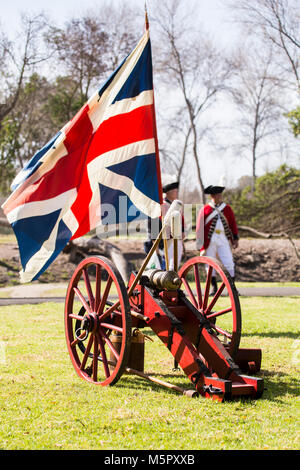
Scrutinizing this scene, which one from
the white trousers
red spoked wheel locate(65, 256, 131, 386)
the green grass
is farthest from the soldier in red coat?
red spoked wheel locate(65, 256, 131, 386)

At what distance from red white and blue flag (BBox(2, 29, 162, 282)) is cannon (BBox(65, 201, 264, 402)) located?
1.29 ft

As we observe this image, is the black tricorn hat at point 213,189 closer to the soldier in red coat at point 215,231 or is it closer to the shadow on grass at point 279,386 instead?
the soldier in red coat at point 215,231

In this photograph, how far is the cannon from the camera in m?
4.07

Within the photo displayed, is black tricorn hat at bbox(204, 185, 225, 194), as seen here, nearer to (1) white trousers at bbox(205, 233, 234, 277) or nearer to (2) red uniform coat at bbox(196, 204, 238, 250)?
(2) red uniform coat at bbox(196, 204, 238, 250)

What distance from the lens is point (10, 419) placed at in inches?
141

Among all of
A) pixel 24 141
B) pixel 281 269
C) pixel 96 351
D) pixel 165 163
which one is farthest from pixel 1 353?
pixel 165 163

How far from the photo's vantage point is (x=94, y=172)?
16.5 ft

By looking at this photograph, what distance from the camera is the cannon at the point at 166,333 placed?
4.07m

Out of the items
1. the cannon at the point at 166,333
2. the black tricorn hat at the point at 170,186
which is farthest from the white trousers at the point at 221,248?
the cannon at the point at 166,333

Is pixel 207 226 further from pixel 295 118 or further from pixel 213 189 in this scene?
pixel 295 118

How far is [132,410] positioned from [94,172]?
2.17m

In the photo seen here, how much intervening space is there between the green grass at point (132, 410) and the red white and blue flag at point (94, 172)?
981 mm

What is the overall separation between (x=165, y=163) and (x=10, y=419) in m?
24.9
